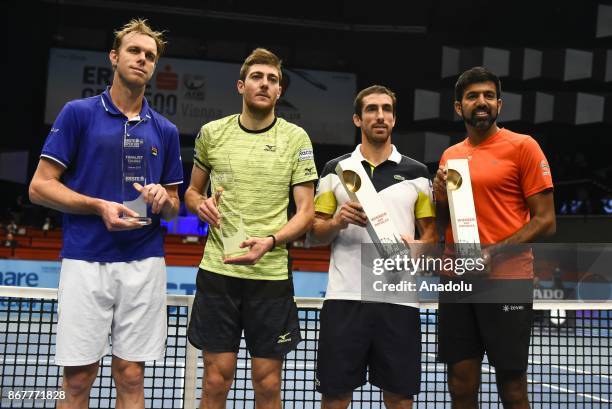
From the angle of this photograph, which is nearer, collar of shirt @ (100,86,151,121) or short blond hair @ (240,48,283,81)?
collar of shirt @ (100,86,151,121)

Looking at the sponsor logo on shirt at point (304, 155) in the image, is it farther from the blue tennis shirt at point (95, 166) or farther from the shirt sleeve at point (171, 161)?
the blue tennis shirt at point (95, 166)

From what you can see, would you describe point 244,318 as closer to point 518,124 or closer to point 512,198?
point 512,198

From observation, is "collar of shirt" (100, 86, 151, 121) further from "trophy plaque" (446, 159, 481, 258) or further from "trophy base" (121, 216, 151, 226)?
"trophy plaque" (446, 159, 481, 258)

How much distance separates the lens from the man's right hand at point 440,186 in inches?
119

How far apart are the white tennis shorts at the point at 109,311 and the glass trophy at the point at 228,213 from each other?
0.35 metres

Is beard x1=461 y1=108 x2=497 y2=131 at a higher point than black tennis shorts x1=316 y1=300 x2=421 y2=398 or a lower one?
higher

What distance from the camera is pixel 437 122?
65.0 feet

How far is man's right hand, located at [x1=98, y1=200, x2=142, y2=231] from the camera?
8.43 feet

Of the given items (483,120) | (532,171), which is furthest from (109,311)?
(532,171)

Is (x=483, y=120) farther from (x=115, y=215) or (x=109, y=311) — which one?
(x=109, y=311)

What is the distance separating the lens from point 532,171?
121 inches

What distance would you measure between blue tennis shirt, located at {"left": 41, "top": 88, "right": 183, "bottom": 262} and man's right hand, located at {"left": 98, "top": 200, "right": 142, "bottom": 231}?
0.14 metres

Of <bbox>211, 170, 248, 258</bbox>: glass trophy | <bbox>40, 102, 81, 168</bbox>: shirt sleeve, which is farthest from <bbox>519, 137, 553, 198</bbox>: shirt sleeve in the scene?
<bbox>40, 102, 81, 168</bbox>: shirt sleeve

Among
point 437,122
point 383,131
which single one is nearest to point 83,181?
point 383,131
